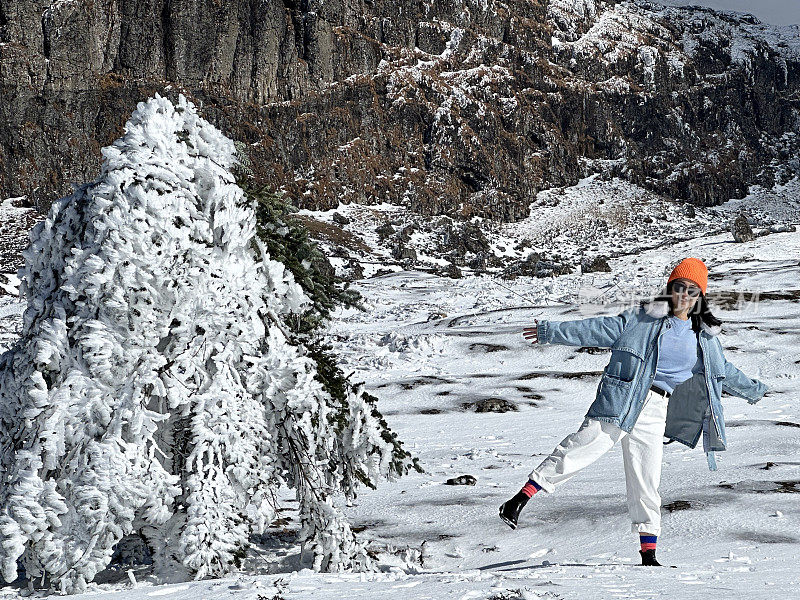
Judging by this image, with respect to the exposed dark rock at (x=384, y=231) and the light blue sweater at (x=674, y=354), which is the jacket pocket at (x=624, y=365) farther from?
the exposed dark rock at (x=384, y=231)

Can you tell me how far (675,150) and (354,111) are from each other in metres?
59.1

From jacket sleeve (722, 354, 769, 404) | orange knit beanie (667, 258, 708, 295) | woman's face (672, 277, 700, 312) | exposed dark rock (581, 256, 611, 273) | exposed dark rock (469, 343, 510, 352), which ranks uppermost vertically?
exposed dark rock (581, 256, 611, 273)

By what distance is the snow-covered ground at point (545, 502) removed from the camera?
12.9 feet

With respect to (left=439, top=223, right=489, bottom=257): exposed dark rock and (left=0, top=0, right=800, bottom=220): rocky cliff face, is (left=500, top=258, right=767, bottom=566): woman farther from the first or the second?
(left=0, top=0, right=800, bottom=220): rocky cliff face

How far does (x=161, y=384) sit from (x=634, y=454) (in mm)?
3148

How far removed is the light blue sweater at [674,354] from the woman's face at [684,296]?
0.08 meters

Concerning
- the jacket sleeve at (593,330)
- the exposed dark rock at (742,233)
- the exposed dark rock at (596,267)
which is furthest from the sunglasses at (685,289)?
the exposed dark rock at (742,233)

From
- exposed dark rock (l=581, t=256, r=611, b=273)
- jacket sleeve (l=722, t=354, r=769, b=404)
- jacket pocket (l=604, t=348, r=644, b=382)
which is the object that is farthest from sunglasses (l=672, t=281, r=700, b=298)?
exposed dark rock (l=581, t=256, r=611, b=273)

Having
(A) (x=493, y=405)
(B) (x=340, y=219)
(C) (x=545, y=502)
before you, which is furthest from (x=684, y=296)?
(B) (x=340, y=219)

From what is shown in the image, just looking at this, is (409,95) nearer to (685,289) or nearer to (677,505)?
(677,505)

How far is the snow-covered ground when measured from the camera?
3920mm

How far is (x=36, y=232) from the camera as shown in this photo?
201 inches

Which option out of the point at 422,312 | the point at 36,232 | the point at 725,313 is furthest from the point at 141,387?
the point at 422,312

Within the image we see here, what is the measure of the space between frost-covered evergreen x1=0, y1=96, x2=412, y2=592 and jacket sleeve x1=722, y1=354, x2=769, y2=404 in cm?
269
